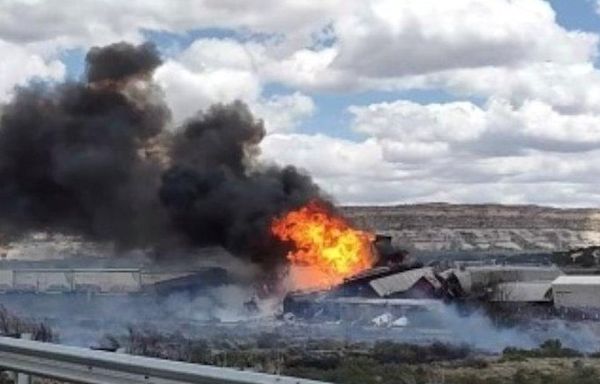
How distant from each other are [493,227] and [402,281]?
13131 centimetres

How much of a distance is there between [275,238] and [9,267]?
38927 millimetres

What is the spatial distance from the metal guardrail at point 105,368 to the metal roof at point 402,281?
4535 centimetres

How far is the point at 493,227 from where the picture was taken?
608 ft

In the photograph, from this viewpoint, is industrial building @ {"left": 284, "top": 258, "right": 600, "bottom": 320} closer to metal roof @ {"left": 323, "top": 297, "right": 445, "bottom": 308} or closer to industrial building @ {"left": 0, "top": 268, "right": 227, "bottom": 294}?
metal roof @ {"left": 323, "top": 297, "right": 445, "bottom": 308}

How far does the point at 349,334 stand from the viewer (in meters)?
47.7

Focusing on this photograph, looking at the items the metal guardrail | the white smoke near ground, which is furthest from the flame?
the metal guardrail

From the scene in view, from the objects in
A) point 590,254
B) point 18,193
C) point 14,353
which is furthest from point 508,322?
point 590,254

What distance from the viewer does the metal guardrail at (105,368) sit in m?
7.66

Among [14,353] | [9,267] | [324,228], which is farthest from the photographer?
[9,267]

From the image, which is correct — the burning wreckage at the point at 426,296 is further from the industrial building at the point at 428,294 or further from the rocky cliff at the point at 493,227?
the rocky cliff at the point at 493,227

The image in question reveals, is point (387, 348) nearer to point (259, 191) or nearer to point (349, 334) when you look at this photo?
point (349, 334)

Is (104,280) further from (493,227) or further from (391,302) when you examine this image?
(493,227)

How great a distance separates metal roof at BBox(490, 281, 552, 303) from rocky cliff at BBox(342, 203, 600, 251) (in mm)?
101256

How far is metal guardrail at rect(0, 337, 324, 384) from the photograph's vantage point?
302 inches
